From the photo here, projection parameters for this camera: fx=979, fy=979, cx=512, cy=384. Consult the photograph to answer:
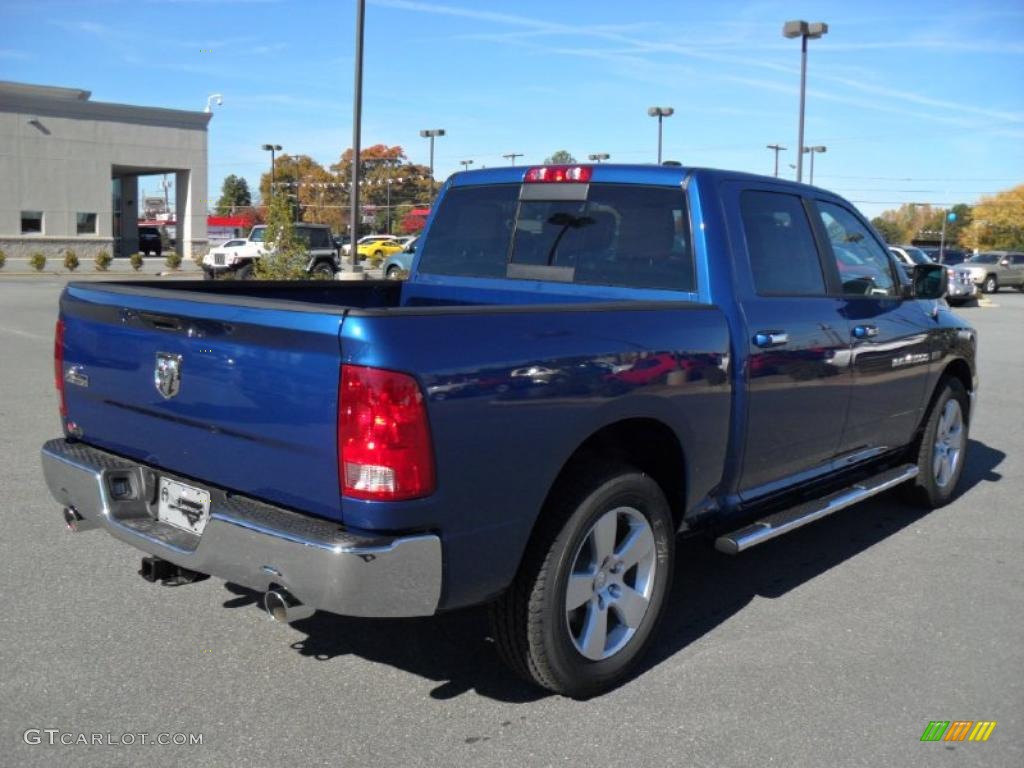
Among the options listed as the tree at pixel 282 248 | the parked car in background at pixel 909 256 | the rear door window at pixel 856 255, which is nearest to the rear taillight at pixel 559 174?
the rear door window at pixel 856 255

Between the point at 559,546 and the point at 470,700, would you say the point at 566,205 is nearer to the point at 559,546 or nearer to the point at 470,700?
the point at 559,546

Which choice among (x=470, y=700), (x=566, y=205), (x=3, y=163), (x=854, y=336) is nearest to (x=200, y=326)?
(x=470, y=700)

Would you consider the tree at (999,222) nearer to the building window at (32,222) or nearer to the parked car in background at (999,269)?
the parked car in background at (999,269)

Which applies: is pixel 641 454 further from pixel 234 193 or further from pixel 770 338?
pixel 234 193

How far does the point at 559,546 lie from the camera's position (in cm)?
334

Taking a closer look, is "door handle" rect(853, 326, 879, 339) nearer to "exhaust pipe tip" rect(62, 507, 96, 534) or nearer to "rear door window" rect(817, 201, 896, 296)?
"rear door window" rect(817, 201, 896, 296)

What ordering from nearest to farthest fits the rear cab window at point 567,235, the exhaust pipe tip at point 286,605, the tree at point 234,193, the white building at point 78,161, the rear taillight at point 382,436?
the rear taillight at point 382,436 < the exhaust pipe tip at point 286,605 < the rear cab window at point 567,235 < the white building at point 78,161 < the tree at point 234,193

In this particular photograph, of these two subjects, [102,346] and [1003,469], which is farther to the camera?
[1003,469]

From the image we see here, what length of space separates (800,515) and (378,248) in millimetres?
54018

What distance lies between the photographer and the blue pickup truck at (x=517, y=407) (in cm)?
288

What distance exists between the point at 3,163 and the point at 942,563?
46.5 m

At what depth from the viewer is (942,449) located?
20.6 feet

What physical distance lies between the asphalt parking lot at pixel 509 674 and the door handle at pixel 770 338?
1234 mm

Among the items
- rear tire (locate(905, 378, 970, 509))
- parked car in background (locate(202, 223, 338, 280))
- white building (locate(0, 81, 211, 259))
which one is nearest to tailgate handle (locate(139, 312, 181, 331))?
rear tire (locate(905, 378, 970, 509))
